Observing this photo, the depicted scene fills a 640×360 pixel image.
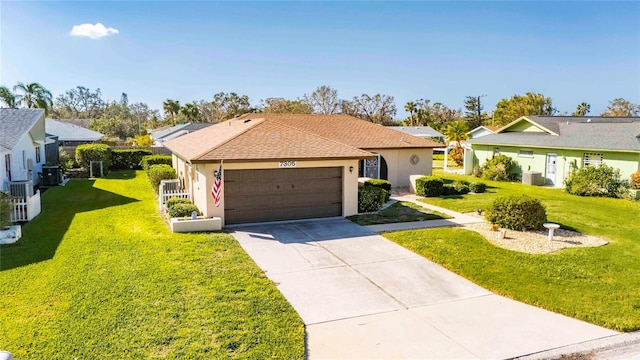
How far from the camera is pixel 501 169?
2775 centimetres

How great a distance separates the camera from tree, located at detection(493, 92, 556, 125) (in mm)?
65125

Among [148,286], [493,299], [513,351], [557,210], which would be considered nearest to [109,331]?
[148,286]

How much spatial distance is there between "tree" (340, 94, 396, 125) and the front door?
4720 centimetres

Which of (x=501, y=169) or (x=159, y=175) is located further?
(x=501, y=169)

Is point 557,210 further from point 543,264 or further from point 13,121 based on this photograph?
point 13,121

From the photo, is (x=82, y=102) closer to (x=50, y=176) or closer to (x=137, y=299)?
(x=50, y=176)

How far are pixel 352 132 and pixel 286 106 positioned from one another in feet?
146

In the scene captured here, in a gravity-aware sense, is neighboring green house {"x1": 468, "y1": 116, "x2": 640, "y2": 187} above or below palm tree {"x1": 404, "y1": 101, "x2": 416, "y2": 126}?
below

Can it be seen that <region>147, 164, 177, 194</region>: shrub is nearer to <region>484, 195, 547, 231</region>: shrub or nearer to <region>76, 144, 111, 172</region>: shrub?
<region>76, 144, 111, 172</region>: shrub

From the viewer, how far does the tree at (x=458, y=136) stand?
120 feet

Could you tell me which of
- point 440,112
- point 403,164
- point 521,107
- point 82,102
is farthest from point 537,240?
point 82,102

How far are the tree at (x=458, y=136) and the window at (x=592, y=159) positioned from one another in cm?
1332

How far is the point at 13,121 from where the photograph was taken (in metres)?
20.6

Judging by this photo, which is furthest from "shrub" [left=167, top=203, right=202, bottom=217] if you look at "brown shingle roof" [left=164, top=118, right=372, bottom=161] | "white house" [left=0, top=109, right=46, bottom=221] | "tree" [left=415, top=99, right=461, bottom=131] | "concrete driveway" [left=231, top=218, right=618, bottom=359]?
"tree" [left=415, top=99, right=461, bottom=131]
